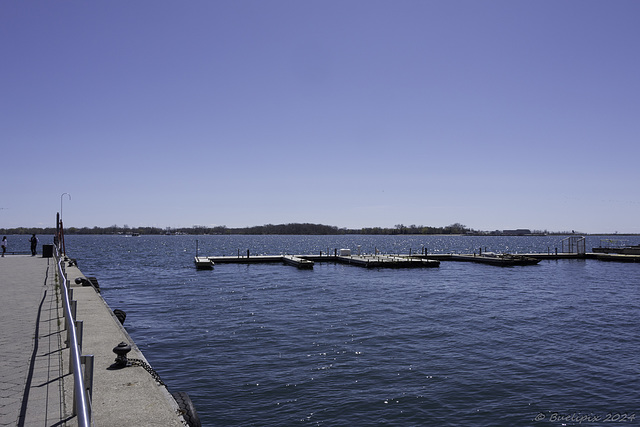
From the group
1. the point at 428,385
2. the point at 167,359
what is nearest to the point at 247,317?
the point at 167,359

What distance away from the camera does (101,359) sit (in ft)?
29.8

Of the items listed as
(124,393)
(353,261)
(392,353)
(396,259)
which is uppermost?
(124,393)

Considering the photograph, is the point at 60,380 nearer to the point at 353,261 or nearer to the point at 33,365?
the point at 33,365

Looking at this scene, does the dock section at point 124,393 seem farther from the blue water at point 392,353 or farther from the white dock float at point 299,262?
the white dock float at point 299,262

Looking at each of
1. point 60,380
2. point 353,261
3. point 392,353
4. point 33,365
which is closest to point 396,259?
point 353,261

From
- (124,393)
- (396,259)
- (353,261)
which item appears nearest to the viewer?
(124,393)

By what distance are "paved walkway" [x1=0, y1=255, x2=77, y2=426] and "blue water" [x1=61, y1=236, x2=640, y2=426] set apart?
368 cm

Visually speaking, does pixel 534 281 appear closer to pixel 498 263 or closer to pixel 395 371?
pixel 498 263

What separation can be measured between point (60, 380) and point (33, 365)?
1276 mm

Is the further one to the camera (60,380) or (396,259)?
(396,259)

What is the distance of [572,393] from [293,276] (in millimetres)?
33350

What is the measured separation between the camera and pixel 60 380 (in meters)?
7.62

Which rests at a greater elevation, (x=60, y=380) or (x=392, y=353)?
(x=60, y=380)

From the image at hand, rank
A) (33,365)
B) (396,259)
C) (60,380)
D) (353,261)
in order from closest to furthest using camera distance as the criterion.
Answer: (60,380) < (33,365) < (396,259) < (353,261)
